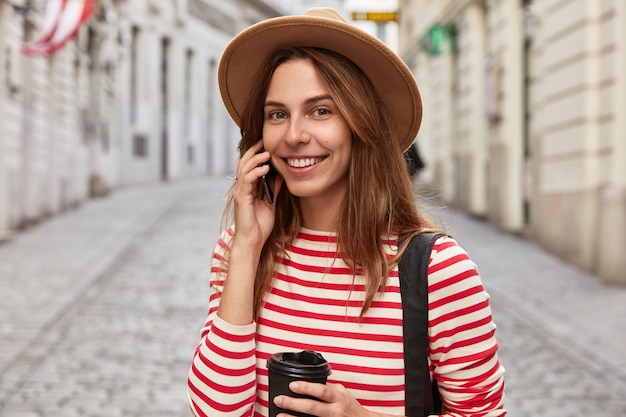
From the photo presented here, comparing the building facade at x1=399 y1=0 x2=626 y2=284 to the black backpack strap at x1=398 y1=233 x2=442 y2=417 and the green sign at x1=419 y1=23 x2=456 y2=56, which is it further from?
the black backpack strap at x1=398 y1=233 x2=442 y2=417

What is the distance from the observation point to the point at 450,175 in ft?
65.0

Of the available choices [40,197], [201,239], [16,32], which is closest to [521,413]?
[201,239]

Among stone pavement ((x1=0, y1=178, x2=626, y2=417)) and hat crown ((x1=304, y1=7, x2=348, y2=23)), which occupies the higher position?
hat crown ((x1=304, y1=7, x2=348, y2=23))

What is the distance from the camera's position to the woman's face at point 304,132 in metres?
1.86

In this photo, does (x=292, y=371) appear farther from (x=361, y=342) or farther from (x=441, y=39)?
(x=441, y=39)

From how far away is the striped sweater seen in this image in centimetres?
176

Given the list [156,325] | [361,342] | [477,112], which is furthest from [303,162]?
[477,112]

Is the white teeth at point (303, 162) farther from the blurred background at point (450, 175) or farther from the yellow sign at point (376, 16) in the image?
the yellow sign at point (376, 16)

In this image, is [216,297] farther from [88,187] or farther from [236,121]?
[88,187]

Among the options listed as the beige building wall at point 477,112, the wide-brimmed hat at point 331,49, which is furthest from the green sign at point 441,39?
the wide-brimmed hat at point 331,49

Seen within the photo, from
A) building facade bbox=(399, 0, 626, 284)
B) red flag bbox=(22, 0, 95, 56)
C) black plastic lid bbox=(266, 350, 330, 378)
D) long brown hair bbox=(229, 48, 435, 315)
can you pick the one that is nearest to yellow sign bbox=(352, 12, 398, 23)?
building facade bbox=(399, 0, 626, 284)

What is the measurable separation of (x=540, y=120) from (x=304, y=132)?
37.7ft

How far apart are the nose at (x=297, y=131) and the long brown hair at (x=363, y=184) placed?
0.09 metres

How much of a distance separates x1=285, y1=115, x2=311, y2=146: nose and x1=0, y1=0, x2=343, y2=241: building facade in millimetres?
11966
